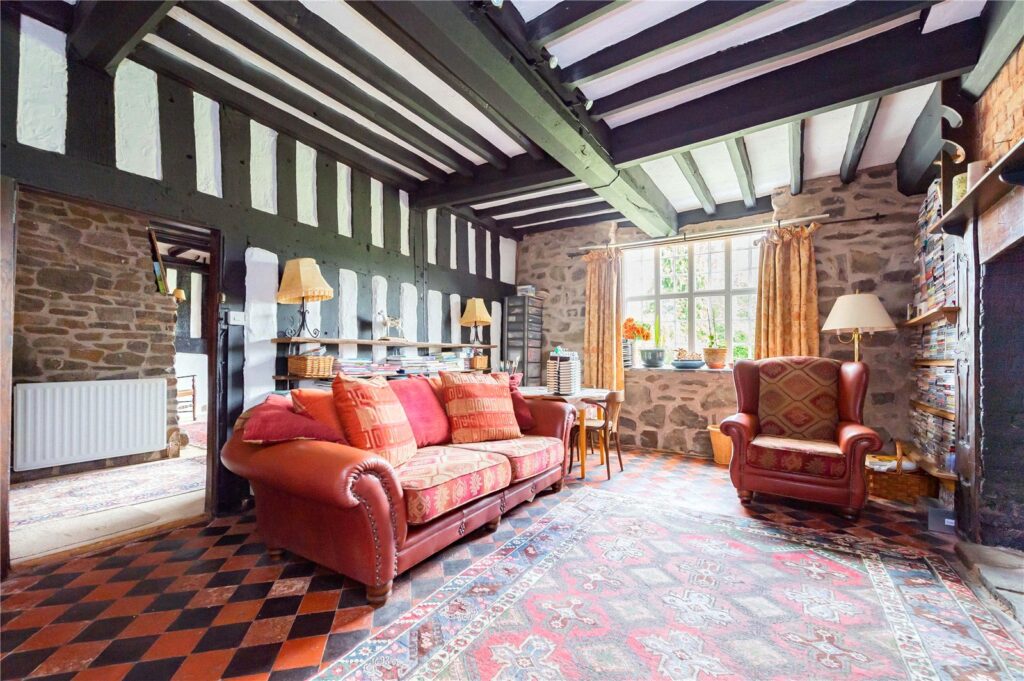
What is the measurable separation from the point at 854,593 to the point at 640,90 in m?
2.93

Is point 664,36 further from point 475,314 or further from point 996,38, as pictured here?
point 475,314

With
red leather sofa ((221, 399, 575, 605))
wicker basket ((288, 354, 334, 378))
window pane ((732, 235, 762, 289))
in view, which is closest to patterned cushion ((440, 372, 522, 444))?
red leather sofa ((221, 399, 575, 605))

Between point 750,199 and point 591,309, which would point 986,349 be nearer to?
point 750,199

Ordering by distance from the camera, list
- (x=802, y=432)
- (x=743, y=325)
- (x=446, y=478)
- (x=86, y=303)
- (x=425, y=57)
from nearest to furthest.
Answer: (x=446, y=478)
(x=425, y=57)
(x=802, y=432)
(x=86, y=303)
(x=743, y=325)

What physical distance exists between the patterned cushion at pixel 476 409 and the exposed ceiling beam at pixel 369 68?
6.00 feet

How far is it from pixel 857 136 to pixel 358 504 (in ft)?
13.6

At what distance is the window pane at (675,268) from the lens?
5.05m

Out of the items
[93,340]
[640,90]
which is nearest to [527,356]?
[640,90]

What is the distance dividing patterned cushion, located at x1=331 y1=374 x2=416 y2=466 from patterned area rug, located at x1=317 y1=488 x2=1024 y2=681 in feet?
2.42

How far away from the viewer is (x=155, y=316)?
4629 mm

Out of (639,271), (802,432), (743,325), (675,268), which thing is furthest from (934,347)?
(639,271)

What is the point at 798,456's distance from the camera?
2848 millimetres

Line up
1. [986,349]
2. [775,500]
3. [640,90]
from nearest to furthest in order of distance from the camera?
[986,349], [640,90], [775,500]

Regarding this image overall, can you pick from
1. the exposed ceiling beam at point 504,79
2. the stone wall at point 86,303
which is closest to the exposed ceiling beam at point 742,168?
the exposed ceiling beam at point 504,79
